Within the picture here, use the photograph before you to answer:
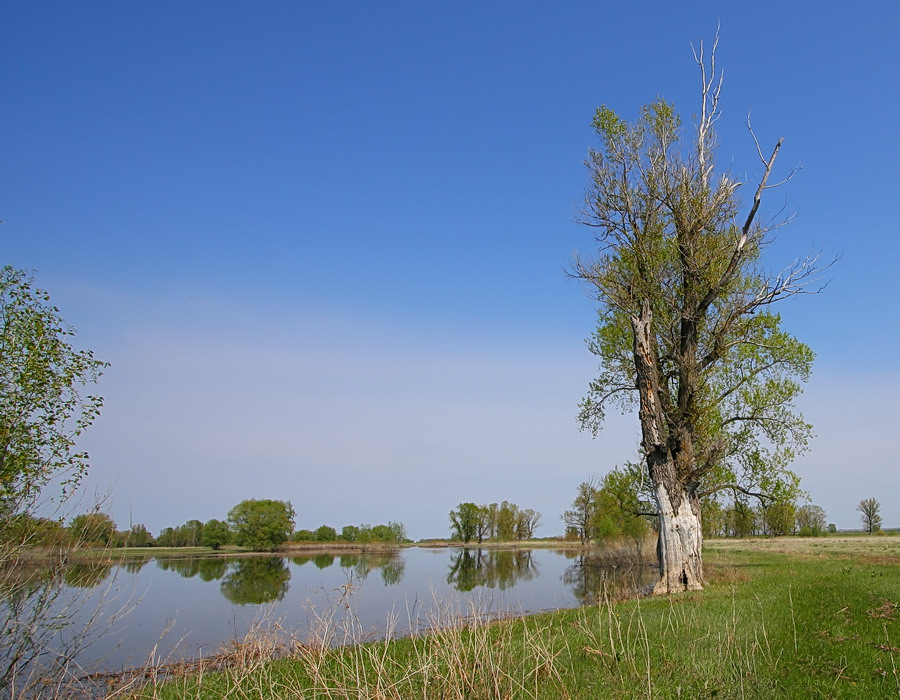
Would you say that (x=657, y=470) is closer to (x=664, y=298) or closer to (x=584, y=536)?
(x=664, y=298)

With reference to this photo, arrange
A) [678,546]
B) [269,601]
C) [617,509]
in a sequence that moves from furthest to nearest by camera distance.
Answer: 1. [617,509]
2. [269,601]
3. [678,546]

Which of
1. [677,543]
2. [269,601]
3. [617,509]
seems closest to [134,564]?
[677,543]

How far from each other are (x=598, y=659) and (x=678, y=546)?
11.0m

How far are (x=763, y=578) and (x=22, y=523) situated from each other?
62.9 feet

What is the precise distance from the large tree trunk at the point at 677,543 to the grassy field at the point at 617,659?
353cm

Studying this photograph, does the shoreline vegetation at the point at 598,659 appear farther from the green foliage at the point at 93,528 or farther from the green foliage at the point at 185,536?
the green foliage at the point at 185,536

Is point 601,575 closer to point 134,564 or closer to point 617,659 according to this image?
point 617,659

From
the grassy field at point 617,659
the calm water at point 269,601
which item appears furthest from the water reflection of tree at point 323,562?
the grassy field at point 617,659

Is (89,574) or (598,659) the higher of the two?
(89,574)

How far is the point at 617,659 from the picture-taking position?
21.8 feet

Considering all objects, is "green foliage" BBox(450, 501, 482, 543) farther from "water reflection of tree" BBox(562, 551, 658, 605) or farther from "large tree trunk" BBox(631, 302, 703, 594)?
"large tree trunk" BBox(631, 302, 703, 594)

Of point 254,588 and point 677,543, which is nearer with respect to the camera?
point 677,543

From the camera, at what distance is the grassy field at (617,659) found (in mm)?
5398

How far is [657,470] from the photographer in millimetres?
17469
